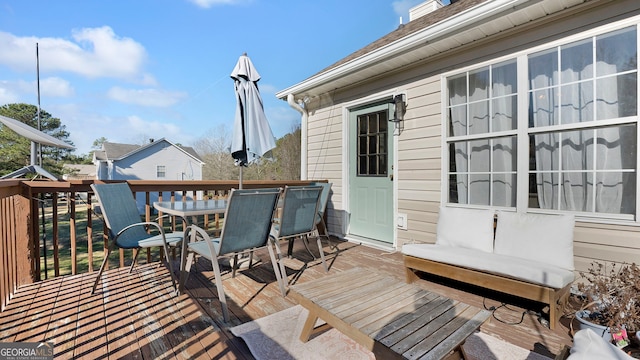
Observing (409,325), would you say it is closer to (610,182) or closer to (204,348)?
(204,348)

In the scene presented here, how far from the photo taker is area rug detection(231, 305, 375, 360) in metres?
1.75

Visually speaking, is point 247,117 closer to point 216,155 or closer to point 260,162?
point 260,162

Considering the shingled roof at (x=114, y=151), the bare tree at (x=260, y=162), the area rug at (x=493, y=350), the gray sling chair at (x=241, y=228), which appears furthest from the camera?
the shingled roof at (x=114, y=151)

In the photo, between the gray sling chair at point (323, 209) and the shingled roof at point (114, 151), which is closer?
the gray sling chair at point (323, 209)

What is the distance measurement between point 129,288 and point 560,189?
4190 millimetres

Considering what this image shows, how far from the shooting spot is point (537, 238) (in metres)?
2.52

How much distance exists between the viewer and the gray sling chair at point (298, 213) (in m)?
3.02

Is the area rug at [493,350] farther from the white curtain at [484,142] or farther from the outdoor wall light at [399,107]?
the outdoor wall light at [399,107]

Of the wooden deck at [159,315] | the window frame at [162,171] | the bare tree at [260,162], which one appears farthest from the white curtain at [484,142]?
the window frame at [162,171]

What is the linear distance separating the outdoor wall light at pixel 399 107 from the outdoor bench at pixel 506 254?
1508 millimetres

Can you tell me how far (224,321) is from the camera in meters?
2.12

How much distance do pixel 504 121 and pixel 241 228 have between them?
2945 mm

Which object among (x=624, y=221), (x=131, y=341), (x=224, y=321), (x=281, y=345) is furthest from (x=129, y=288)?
(x=624, y=221)

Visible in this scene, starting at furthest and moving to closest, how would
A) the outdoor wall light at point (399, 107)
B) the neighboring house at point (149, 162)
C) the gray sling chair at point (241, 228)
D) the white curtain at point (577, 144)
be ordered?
the neighboring house at point (149, 162), the outdoor wall light at point (399, 107), the white curtain at point (577, 144), the gray sling chair at point (241, 228)
